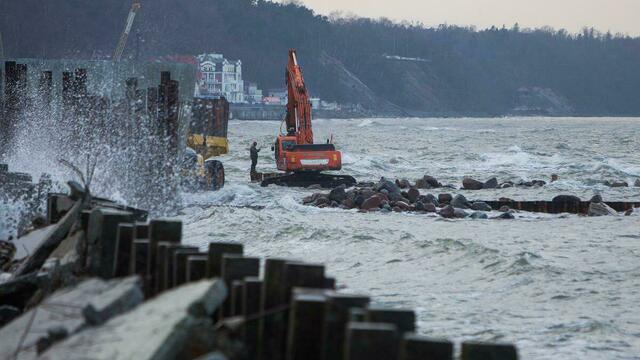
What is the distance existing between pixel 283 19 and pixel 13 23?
225 feet

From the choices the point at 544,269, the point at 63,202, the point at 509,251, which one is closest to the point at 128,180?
the point at 509,251

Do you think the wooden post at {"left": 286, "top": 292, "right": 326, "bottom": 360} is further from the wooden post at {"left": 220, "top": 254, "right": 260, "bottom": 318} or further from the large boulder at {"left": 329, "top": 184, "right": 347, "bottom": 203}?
the large boulder at {"left": 329, "top": 184, "right": 347, "bottom": 203}

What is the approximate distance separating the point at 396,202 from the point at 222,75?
15836cm

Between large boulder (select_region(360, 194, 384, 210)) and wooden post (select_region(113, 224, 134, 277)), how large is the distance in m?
23.2

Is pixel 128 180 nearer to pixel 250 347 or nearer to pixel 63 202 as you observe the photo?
pixel 63 202

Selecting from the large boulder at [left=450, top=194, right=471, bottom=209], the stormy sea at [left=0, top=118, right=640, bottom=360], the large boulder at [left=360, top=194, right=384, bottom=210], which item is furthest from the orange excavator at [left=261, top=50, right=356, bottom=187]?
the large boulder at [left=450, top=194, right=471, bottom=209]

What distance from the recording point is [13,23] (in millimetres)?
130250

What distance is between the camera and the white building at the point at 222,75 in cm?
18804

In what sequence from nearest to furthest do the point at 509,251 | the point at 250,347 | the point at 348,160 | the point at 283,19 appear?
the point at 250,347 < the point at 509,251 < the point at 348,160 < the point at 283,19

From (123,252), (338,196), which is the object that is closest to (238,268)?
(123,252)

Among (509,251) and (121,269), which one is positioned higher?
(121,269)

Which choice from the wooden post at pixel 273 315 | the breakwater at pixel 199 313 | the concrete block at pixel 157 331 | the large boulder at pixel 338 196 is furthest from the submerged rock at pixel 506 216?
the wooden post at pixel 273 315

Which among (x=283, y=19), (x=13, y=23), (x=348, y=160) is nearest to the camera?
(x=348, y=160)

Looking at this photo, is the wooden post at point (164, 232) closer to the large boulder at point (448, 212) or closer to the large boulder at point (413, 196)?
the large boulder at point (448, 212)
